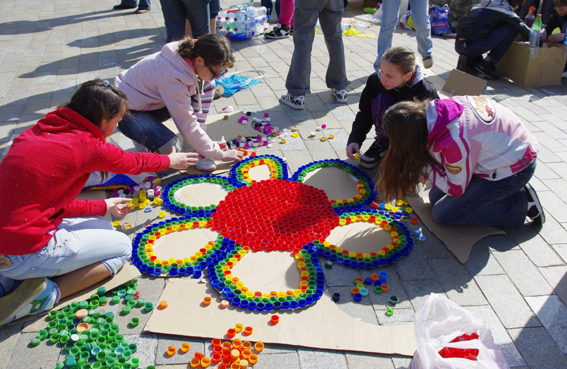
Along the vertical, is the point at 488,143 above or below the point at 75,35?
above

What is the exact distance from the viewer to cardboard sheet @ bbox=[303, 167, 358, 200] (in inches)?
126

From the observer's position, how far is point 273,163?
3.49 meters

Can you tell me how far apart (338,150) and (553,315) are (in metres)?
2.08

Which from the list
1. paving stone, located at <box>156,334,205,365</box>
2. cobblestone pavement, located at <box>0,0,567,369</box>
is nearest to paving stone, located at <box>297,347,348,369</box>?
cobblestone pavement, located at <box>0,0,567,369</box>

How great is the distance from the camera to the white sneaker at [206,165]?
341 centimetres

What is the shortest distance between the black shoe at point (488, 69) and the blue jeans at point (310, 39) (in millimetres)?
2336

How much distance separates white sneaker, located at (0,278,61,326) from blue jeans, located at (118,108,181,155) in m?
1.43

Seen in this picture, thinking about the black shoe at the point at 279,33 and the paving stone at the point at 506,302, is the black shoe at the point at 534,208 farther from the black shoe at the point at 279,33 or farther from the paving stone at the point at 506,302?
the black shoe at the point at 279,33

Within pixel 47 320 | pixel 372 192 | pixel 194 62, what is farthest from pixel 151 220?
pixel 372 192

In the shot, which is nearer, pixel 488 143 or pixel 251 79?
pixel 488 143

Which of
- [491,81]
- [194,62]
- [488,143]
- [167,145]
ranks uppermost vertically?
[194,62]

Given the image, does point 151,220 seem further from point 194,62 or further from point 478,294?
point 478,294

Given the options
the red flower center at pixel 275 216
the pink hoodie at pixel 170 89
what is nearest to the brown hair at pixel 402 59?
the red flower center at pixel 275 216

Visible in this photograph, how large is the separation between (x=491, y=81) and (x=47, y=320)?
573 centimetres
